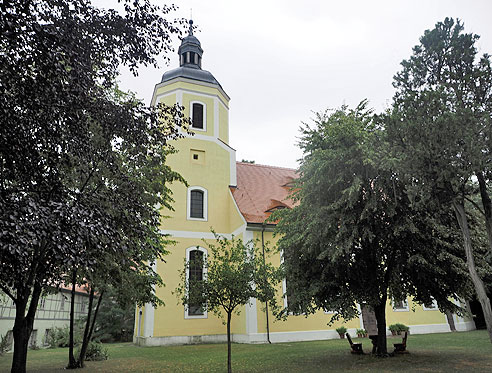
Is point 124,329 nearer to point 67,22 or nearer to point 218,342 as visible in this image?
point 218,342

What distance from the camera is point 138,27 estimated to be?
6.94m

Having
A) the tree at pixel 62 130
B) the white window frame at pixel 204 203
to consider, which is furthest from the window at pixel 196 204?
the tree at pixel 62 130

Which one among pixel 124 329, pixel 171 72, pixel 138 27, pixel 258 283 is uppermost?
pixel 171 72

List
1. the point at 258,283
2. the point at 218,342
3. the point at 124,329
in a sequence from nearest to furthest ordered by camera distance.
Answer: the point at 258,283 < the point at 218,342 < the point at 124,329

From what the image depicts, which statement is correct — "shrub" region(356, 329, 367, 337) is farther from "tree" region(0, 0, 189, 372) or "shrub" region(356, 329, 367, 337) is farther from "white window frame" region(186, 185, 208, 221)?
"tree" region(0, 0, 189, 372)

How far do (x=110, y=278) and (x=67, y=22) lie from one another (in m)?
6.30

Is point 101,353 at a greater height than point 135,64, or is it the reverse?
point 135,64

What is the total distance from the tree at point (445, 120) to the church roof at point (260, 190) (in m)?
12.6

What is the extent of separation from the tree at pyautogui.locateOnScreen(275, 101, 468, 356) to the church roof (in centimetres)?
847

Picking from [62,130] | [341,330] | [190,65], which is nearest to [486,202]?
[62,130]

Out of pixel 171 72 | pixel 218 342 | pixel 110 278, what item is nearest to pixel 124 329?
pixel 218 342

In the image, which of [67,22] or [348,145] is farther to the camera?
[348,145]

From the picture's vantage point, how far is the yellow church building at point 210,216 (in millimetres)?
19391

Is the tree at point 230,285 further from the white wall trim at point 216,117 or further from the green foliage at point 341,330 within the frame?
the white wall trim at point 216,117
